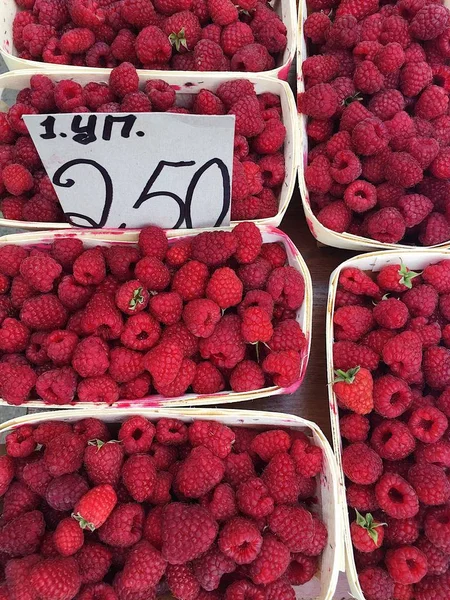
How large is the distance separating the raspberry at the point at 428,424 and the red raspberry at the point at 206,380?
431 millimetres

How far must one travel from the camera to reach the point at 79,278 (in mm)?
1152

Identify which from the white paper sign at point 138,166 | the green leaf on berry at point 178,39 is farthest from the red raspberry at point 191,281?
the green leaf on berry at point 178,39

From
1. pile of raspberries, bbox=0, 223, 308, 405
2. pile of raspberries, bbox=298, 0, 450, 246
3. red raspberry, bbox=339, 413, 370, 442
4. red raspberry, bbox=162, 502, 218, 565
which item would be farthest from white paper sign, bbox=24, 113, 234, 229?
red raspberry, bbox=162, 502, 218, 565

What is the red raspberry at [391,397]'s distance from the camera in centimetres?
106

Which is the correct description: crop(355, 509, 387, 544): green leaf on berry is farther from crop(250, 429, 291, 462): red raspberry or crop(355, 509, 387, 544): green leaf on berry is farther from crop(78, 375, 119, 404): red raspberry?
crop(78, 375, 119, 404): red raspberry

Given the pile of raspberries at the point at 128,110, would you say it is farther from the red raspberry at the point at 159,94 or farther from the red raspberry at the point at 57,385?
the red raspberry at the point at 57,385

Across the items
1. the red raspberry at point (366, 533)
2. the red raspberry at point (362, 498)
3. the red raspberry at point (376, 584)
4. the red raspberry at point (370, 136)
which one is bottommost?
the red raspberry at point (376, 584)

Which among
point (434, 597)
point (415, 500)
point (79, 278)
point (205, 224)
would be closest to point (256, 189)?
point (205, 224)

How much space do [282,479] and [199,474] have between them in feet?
0.55

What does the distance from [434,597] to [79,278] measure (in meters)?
0.99

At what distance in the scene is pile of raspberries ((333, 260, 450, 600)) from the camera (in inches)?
39.0

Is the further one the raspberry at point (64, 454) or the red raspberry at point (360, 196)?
the red raspberry at point (360, 196)

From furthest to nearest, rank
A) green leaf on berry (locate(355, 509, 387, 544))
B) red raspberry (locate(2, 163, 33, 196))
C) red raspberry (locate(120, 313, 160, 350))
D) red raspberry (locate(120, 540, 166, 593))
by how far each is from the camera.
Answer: red raspberry (locate(2, 163, 33, 196))
red raspberry (locate(120, 313, 160, 350))
green leaf on berry (locate(355, 509, 387, 544))
red raspberry (locate(120, 540, 166, 593))

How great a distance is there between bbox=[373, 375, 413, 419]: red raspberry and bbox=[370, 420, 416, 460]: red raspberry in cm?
2
